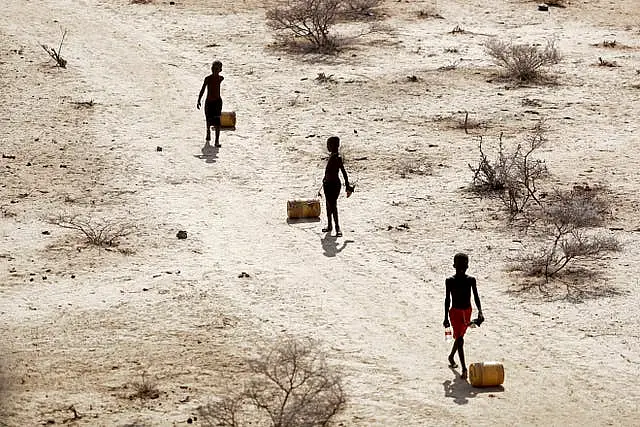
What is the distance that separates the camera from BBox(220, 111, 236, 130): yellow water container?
19438 mm

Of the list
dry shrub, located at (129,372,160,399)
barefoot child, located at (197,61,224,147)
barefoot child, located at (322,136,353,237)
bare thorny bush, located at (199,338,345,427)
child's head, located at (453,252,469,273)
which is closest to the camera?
bare thorny bush, located at (199,338,345,427)

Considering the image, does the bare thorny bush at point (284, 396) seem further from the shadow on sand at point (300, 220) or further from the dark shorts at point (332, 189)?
the shadow on sand at point (300, 220)

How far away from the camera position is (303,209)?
607 inches

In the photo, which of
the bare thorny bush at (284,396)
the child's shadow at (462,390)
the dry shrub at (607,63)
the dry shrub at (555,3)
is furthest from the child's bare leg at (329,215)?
the dry shrub at (555,3)

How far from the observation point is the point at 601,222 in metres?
15.2

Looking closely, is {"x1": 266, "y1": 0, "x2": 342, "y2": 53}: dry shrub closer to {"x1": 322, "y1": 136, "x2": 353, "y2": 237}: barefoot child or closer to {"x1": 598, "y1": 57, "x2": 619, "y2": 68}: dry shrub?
{"x1": 598, "y1": 57, "x2": 619, "y2": 68}: dry shrub

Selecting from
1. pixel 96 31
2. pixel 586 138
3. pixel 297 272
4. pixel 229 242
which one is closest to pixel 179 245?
pixel 229 242

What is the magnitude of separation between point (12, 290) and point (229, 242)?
104 inches

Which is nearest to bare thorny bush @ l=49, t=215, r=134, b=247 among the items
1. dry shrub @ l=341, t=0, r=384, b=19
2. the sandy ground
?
the sandy ground

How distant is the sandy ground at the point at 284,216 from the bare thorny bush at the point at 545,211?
245 millimetres

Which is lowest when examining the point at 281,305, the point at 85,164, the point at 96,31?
the point at 281,305

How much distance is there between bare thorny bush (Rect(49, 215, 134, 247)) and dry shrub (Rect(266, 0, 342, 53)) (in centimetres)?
951

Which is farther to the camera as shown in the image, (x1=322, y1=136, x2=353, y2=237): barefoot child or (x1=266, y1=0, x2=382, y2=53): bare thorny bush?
(x1=266, y1=0, x2=382, y2=53): bare thorny bush

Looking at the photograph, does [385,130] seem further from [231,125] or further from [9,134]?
[9,134]
